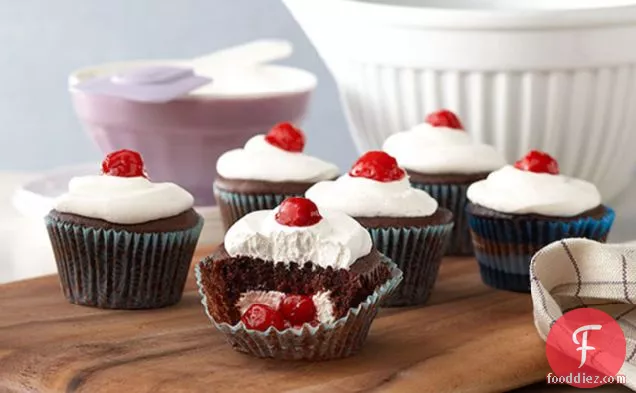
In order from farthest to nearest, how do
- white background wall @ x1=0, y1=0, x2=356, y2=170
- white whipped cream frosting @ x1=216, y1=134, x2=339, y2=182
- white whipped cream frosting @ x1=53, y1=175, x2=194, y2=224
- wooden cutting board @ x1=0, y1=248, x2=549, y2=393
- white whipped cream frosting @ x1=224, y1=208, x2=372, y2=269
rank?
white background wall @ x1=0, y1=0, x2=356, y2=170
white whipped cream frosting @ x1=216, y1=134, x2=339, y2=182
white whipped cream frosting @ x1=53, y1=175, x2=194, y2=224
white whipped cream frosting @ x1=224, y1=208, x2=372, y2=269
wooden cutting board @ x1=0, y1=248, x2=549, y2=393

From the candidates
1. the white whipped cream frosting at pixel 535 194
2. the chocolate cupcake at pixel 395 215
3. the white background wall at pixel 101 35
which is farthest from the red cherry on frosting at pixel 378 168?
the white background wall at pixel 101 35

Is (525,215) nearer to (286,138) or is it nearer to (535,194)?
(535,194)

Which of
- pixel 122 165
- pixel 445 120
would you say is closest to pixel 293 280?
pixel 122 165

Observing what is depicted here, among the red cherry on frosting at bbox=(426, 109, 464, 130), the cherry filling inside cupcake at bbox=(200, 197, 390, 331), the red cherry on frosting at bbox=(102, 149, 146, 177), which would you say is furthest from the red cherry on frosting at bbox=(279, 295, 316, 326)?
the red cherry on frosting at bbox=(426, 109, 464, 130)

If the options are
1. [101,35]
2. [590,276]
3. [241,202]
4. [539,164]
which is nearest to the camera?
[590,276]

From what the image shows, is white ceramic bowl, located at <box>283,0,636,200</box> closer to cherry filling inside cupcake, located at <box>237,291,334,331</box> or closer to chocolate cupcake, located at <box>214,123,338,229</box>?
chocolate cupcake, located at <box>214,123,338,229</box>

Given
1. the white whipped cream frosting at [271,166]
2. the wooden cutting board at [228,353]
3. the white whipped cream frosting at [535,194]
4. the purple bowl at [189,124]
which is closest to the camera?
the wooden cutting board at [228,353]

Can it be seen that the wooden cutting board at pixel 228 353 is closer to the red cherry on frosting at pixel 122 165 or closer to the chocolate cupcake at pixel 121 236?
the chocolate cupcake at pixel 121 236
